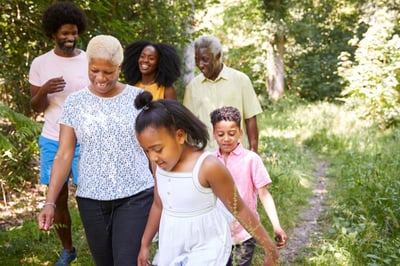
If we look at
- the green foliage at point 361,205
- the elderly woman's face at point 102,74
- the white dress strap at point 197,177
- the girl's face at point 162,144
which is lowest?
the green foliage at point 361,205

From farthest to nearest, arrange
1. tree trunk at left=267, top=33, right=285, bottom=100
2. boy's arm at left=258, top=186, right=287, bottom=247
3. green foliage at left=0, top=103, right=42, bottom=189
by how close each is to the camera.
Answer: tree trunk at left=267, top=33, right=285, bottom=100 < green foliage at left=0, top=103, right=42, bottom=189 < boy's arm at left=258, top=186, right=287, bottom=247

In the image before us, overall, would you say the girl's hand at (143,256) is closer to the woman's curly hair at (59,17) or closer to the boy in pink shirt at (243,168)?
the boy in pink shirt at (243,168)

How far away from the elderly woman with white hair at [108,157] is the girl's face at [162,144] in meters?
0.54

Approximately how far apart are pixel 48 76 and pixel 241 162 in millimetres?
1783

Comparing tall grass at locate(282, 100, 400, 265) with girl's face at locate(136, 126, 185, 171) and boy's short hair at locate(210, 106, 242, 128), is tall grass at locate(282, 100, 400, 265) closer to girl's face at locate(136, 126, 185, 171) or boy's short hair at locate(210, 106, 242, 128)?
boy's short hair at locate(210, 106, 242, 128)

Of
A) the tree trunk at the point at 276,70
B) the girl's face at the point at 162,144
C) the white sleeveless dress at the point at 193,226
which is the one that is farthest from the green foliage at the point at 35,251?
the tree trunk at the point at 276,70

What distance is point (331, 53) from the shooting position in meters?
22.6

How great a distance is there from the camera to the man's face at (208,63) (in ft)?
13.5

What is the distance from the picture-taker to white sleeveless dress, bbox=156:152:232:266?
7.76 feet

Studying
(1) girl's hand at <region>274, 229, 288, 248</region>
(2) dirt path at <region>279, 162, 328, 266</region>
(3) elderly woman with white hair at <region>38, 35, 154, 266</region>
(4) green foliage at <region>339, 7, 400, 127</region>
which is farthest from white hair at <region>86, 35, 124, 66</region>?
(4) green foliage at <region>339, 7, 400, 127</region>

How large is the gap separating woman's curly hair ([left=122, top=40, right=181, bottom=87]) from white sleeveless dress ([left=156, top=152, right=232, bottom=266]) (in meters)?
1.97

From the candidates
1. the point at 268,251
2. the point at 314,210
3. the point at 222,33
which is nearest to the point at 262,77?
the point at 222,33

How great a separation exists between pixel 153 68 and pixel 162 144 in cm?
212

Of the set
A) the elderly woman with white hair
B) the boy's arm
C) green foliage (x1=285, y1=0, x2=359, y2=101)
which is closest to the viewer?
the elderly woman with white hair
